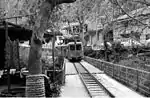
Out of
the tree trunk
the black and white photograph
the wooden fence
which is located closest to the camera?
the tree trunk

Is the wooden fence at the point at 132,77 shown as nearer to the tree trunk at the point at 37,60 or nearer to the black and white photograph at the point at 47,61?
the black and white photograph at the point at 47,61

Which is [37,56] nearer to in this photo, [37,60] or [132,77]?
[37,60]

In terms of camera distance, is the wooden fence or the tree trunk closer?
the tree trunk

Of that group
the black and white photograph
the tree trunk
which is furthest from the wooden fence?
the tree trunk

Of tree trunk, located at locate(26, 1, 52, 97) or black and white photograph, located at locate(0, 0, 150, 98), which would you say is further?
black and white photograph, located at locate(0, 0, 150, 98)

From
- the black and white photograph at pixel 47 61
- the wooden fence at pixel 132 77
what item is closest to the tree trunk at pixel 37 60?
the black and white photograph at pixel 47 61

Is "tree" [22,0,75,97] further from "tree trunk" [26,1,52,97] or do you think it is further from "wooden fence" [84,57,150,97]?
"wooden fence" [84,57,150,97]

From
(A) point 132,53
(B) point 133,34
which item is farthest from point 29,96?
(A) point 132,53

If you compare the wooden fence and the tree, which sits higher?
the tree

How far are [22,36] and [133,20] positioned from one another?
6.36 m

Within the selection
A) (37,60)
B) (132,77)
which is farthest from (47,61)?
(37,60)

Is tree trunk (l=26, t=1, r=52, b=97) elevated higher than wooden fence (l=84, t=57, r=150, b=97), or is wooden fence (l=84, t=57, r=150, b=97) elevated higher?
tree trunk (l=26, t=1, r=52, b=97)

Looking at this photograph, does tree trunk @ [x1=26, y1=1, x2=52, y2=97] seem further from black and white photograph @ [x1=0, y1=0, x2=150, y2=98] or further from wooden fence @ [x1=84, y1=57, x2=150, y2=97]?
wooden fence @ [x1=84, y1=57, x2=150, y2=97]

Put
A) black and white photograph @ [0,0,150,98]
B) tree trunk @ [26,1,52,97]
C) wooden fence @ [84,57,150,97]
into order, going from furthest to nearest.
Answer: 1. wooden fence @ [84,57,150,97]
2. black and white photograph @ [0,0,150,98]
3. tree trunk @ [26,1,52,97]
